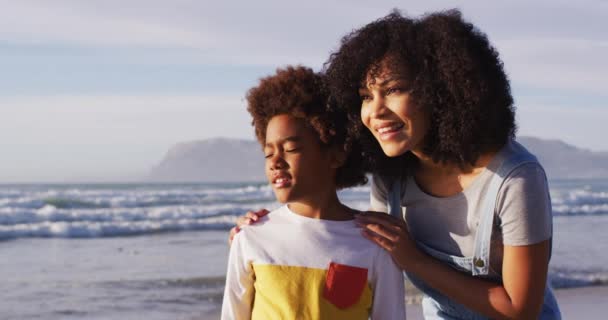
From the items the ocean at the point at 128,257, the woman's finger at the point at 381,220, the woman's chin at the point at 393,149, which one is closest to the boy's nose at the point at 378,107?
the woman's chin at the point at 393,149

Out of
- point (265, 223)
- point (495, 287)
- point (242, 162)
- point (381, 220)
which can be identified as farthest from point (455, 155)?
point (242, 162)

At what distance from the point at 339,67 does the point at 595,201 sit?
18272 millimetres

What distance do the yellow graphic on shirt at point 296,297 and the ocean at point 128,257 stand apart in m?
3.85

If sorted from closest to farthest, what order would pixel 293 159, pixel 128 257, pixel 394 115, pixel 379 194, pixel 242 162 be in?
pixel 394 115
pixel 293 159
pixel 379 194
pixel 128 257
pixel 242 162

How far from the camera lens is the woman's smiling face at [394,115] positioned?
8.66ft

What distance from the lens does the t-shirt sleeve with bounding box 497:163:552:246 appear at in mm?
2543

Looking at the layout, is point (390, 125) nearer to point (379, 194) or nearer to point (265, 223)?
point (379, 194)

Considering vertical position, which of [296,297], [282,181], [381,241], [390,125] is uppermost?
[390,125]

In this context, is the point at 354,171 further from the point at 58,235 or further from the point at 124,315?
the point at 58,235

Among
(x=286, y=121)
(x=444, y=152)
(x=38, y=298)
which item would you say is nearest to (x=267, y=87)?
(x=286, y=121)

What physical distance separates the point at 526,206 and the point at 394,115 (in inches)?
20.0

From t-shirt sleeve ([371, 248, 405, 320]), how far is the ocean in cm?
392

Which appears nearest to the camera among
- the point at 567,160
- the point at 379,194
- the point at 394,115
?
the point at 394,115

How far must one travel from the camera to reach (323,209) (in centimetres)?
282
